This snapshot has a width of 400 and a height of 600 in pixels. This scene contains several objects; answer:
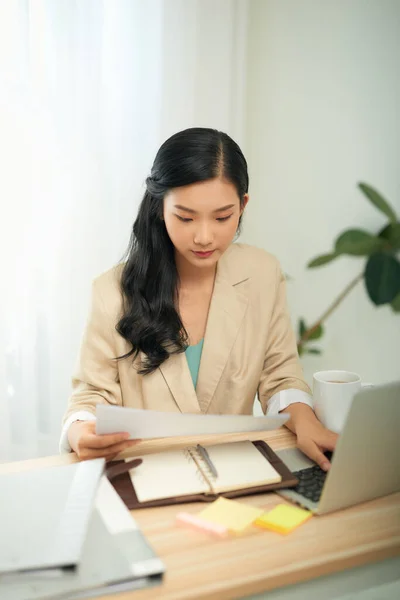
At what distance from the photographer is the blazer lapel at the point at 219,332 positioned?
1654 millimetres

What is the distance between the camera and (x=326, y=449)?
1.25m

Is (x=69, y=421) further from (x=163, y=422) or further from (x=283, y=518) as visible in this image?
(x=283, y=518)

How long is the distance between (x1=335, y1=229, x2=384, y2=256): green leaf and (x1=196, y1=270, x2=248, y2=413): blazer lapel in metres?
0.28

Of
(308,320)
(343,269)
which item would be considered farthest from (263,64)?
(308,320)

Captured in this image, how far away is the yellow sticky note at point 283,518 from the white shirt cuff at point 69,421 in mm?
482

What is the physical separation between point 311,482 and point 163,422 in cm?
27

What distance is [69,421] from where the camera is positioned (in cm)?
137

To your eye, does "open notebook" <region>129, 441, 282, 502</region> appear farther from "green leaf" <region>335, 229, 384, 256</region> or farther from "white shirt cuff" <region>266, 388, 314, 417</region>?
"green leaf" <region>335, 229, 384, 256</region>

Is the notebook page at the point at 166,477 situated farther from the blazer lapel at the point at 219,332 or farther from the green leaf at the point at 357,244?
the green leaf at the point at 357,244

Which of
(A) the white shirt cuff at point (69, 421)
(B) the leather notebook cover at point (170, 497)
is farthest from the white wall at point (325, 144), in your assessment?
(B) the leather notebook cover at point (170, 497)

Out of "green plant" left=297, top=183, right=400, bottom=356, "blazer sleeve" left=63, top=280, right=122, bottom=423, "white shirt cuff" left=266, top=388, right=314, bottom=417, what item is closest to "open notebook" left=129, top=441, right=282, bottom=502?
"white shirt cuff" left=266, top=388, right=314, bottom=417

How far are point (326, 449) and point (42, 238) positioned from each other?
1473 millimetres

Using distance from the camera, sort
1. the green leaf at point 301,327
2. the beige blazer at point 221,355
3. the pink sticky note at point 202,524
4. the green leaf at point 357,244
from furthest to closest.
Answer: the green leaf at point 301,327, the green leaf at point 357,244, the beige blazer at point 221,355, the pink sticky note at point 202,524

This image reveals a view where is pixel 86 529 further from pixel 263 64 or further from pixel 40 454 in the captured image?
pixel 263 64
